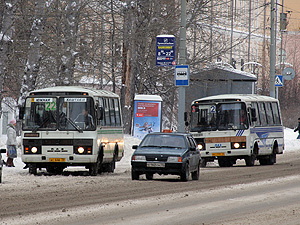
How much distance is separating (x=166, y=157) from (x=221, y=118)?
394 inches

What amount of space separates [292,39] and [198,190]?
8130cm

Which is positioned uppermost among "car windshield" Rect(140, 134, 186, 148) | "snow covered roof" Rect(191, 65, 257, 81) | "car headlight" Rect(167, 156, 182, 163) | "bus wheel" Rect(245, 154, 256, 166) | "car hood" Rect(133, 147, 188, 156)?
"snow covered roof" Rect(191, 65, 257, 81)

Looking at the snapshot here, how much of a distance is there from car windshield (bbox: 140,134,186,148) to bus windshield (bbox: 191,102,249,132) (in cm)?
853

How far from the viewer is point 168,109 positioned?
49.2 meters

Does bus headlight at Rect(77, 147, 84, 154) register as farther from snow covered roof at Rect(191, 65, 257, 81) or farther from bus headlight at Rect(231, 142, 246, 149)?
snow covered roof at Rect(191, 65, 257, 81)

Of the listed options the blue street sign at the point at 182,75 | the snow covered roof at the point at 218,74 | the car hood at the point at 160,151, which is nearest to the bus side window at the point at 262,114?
the blue street sign at the point at 182,75

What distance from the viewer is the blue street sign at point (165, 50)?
30.5 metres

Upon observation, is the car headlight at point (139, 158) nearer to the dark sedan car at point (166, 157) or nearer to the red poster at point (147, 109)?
the dark sedan car at point (166, 157)

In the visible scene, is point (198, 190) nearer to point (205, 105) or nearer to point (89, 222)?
point (89, 222)

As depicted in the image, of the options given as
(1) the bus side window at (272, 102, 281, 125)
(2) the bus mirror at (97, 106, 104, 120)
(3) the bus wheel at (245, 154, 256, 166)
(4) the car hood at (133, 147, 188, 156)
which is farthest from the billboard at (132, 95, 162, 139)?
(4) the car hood at (133, 147, 188, 156)

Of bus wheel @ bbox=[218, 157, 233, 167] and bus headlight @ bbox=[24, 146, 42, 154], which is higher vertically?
bus headlight @ bbox=[24, 146, 42, 154]

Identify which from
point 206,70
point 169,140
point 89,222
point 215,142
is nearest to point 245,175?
point 169,140

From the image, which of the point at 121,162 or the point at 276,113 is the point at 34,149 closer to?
the point at 121,162

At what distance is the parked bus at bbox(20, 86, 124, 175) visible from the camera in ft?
81.1
